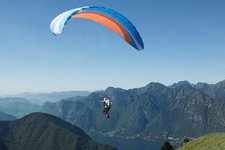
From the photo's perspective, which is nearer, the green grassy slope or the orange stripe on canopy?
the orange stripe on canopy

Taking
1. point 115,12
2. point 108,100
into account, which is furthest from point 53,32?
point 108,100

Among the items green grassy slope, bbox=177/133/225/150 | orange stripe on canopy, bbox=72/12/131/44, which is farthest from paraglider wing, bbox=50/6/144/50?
green grassy slope, bbox=177/133/225/150

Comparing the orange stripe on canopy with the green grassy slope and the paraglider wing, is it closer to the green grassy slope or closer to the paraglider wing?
the paraglider wing

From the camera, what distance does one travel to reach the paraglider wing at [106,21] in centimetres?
2587

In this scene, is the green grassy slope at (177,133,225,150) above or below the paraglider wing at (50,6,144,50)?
below

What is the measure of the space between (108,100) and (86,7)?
30.1 ft

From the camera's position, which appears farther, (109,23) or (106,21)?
(109,23)

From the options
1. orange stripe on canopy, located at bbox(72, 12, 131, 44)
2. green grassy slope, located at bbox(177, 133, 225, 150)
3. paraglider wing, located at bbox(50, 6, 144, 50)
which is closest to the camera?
paraglider wing, located at bbox(50, 6, 144, 50)

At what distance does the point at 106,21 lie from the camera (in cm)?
3338

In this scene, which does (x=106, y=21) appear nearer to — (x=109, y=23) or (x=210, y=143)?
(x=109, y=23)

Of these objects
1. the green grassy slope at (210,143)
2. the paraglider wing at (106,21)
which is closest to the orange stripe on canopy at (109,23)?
the paraglider wing at (106,21)

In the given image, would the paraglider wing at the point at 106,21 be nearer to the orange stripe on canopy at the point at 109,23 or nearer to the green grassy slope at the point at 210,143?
the orange stripe on canopy at the point at 109,23

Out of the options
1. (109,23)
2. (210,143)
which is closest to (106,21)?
(109,23)

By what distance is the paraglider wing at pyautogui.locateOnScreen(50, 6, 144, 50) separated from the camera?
84.9ft
